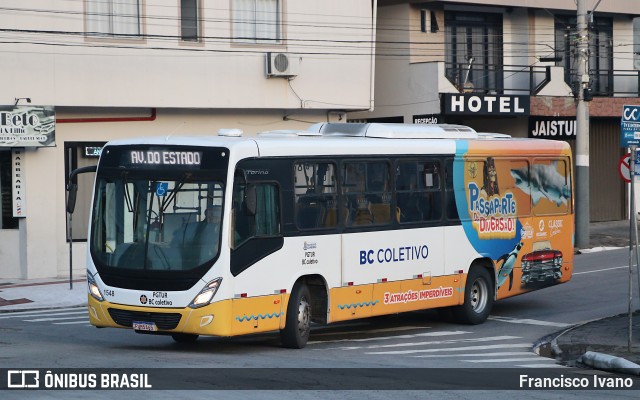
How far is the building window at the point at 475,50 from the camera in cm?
3750

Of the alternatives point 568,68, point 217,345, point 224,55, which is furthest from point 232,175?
point 568,68

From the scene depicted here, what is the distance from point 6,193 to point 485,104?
1492 centimetres

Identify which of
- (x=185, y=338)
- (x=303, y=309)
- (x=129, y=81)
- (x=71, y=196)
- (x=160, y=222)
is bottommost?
(x=185, y=338)

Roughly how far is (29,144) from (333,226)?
13.2 meters

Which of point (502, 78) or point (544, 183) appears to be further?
point (502, 78)

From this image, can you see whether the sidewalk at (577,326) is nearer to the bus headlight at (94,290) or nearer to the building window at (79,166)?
the building window at (79,166)

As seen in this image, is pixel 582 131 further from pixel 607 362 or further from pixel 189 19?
pixel 607 362

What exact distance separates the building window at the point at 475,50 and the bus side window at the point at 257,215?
21915 millimetres

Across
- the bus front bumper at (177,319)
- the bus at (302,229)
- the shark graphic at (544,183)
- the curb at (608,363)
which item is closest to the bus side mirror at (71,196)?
the bus at (302,229)

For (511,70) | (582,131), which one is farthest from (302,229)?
(511,70)

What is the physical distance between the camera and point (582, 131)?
32781 millimetres

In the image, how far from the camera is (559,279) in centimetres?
2147

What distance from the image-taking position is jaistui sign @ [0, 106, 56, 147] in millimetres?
27328

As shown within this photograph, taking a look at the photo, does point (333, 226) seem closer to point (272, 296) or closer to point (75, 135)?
point (272, 296)
